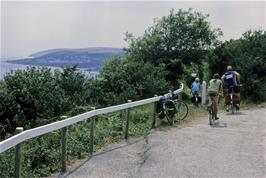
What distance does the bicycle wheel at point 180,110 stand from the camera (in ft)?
49.7

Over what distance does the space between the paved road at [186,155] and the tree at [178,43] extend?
58.0 feet

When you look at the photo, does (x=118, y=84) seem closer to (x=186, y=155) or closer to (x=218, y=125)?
(x=218, y=125)

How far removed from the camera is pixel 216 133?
13.2 m

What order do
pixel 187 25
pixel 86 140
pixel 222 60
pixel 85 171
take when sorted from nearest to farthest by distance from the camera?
pixel 85 171, pixel 86 140, pixel 222 60, pixel 187 25

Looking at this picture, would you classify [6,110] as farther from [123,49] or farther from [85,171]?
[123,49]

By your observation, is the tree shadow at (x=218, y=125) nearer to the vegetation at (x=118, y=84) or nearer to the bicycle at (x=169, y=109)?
the bicycle at (x=169, y=109)

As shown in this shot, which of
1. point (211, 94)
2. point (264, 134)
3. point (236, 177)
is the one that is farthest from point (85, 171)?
point (211, 94)

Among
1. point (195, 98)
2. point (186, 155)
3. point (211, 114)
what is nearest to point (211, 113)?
point (211, 114)

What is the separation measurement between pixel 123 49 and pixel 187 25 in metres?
5.34

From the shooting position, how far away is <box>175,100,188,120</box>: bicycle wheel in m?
15.1

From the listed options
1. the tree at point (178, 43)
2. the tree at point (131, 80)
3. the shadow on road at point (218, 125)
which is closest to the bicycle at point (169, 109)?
the shadow on road at point (218, 125)

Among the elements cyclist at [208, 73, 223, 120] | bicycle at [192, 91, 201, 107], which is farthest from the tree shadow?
bicycle at [192, 91, 201, 107]

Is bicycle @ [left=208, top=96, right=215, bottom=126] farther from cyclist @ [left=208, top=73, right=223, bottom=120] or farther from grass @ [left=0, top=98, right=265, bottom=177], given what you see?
grass @ [left=0, top=98, right=265, bottom=177]

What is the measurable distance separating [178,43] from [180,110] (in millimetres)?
17263
